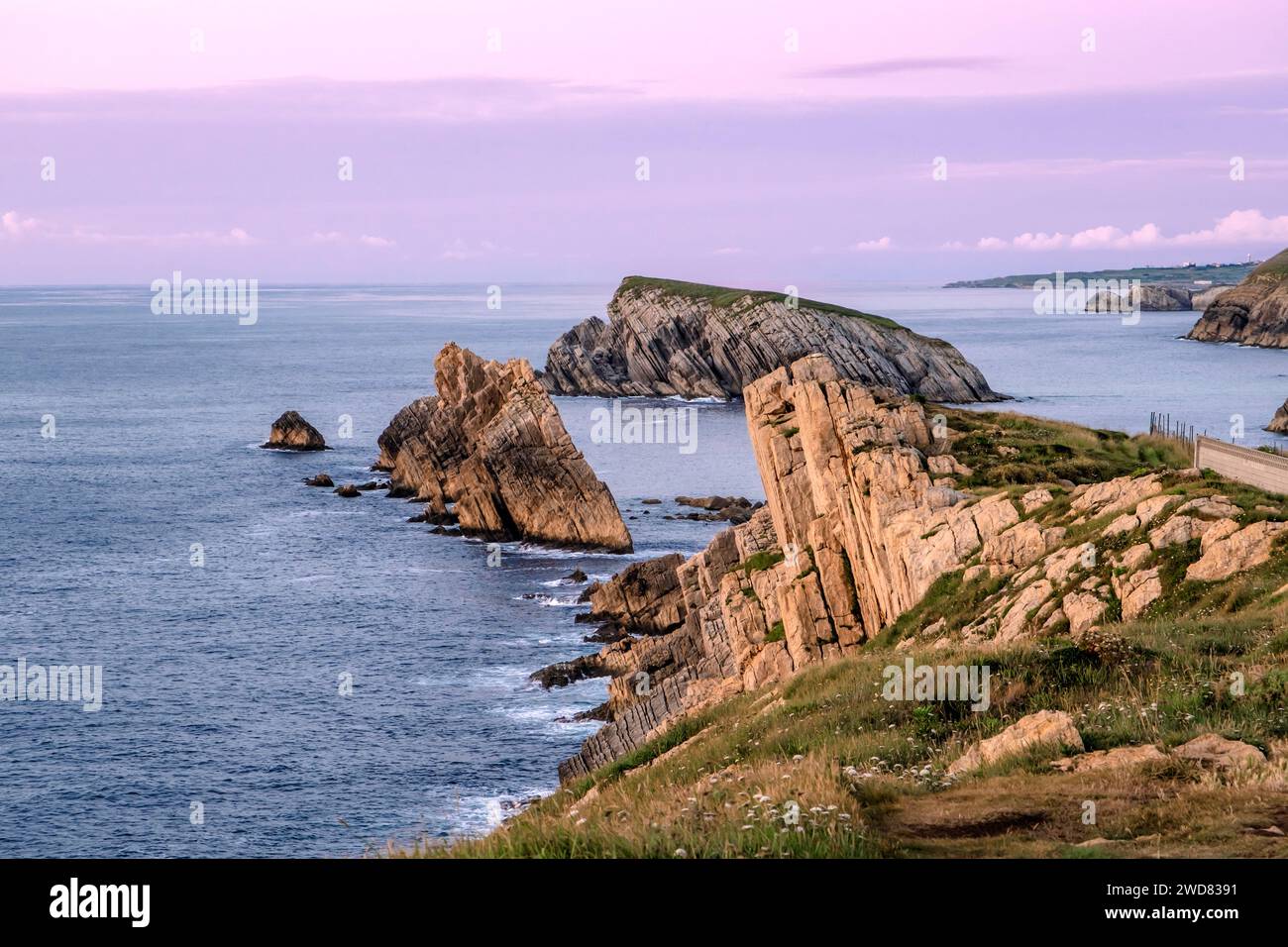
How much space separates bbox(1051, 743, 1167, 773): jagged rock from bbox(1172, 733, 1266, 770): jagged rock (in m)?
0.29

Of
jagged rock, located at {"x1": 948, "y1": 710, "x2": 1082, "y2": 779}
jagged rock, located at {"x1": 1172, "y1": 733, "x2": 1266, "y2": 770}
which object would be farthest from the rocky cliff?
jagged rock, located at {"x1": 1172, "y1": 733, "x2": 1266, "y2": 770}

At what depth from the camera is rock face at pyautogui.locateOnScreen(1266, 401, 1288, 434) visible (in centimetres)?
12662

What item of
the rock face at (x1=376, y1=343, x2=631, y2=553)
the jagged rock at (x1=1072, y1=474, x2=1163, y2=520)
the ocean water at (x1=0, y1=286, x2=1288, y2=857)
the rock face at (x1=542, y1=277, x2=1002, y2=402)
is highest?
the rock face at (x1=542, y1=277, x2=1002, y2=402)

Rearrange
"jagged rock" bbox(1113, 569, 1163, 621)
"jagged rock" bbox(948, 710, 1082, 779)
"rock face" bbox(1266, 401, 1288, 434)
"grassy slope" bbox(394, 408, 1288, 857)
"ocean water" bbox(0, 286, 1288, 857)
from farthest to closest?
1. "rock face" bbox(1266, 401, 1288, 434)
2. "ocean water" bbox(0, 286, 1288, 857)
3. "jagged rock" bbox(1113, 569, 1163, 621)
4. "jagged rock" bbox(948, 710, 1082, 779)
5. "grassy slope" bbox(394, 408, 1288, 857)

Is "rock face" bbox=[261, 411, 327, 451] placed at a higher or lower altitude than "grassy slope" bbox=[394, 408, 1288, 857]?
lower

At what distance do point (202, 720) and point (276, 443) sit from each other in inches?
3326

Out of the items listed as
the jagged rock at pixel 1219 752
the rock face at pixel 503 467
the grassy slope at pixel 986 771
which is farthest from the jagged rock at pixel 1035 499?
the rock face at pixel 503 467

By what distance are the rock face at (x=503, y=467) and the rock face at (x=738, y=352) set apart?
70379mm

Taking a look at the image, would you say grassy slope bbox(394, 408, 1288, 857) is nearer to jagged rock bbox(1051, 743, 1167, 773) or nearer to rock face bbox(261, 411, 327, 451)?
jagged rock bbox(1051, 743, 1167, 773)

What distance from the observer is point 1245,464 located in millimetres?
37656
